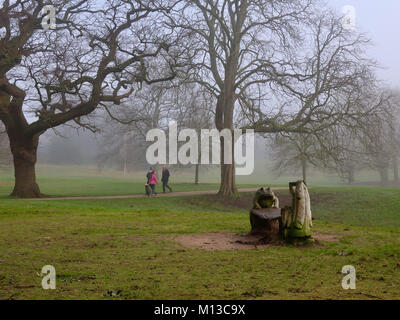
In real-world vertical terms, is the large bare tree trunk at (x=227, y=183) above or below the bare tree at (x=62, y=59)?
below

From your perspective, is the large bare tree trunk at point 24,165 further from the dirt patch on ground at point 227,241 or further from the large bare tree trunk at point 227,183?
the dirt patch on ground at point 227,241

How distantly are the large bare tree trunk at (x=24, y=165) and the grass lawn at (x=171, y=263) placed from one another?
13364 mm

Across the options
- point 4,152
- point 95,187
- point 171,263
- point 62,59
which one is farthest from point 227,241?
point 4,152

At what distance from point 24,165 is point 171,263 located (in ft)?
70.7

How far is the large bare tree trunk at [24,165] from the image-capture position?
2655 centimetres

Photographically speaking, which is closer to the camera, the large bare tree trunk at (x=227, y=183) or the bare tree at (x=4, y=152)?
the large bare tree trunk at (x=227, y=183)

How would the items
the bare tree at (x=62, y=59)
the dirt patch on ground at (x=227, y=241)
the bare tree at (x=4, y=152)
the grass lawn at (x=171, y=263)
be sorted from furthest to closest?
the bare tree at (x=4, y=152) → the bare tree at (x=62, y=59) → the dirt patch on ground at (x=227, y=241) → the grass lawn at (x=171, y=263)

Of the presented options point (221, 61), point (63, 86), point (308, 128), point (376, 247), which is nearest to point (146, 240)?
point (376, 247)

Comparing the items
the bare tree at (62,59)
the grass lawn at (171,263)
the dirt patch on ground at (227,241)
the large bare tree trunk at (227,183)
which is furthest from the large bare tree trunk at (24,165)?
the dirt patch on ground at (227,241)

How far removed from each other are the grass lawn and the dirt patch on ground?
0.34 m

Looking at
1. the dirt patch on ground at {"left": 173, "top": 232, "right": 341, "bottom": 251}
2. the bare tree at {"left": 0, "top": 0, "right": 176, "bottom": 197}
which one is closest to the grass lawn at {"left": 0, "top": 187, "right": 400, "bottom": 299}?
the dirt patch on ground at {"left": 173, "top": 232, "right": 341, "bottom": 251}

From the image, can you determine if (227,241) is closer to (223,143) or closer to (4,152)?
(223,143)

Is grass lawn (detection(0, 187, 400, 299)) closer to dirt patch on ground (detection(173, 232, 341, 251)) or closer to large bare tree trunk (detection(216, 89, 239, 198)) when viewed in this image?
dirt patch on ground (detection(173, 232, 341, 251))

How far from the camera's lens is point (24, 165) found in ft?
87.7
